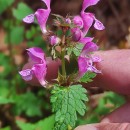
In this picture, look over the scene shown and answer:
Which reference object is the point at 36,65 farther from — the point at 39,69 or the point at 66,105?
the point at 66,105

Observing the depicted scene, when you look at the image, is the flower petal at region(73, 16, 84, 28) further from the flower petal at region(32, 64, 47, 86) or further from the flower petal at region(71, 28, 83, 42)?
the flower petal at region(32, 64, 47, 86)

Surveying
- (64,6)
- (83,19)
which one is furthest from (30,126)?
(64,6)

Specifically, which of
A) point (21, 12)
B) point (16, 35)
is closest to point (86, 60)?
point (21, 12)

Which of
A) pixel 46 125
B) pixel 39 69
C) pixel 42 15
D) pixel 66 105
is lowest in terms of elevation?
pixel 46 125

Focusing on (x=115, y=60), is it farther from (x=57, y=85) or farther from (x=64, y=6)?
(x=64, y=6)

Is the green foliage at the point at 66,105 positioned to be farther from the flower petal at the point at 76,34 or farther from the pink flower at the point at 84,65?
the flower petal at the point at 76,34

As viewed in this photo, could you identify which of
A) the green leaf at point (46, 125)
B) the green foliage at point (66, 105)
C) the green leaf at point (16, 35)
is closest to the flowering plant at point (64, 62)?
the green foliage at point (66, 105)
